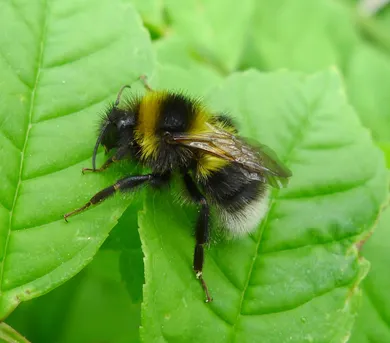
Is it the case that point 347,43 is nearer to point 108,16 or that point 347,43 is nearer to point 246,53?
point 246,53

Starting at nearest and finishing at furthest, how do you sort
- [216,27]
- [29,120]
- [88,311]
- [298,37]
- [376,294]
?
[29,120], [376,294], [88,311], [216,27], [298,37]

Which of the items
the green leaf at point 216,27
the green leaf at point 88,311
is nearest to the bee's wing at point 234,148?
the green leaf at point 88,311

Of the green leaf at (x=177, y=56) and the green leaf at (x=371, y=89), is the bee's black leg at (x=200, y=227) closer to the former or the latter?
the green leaf at (x=177, y=56)

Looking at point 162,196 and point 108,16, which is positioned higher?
point 108,16

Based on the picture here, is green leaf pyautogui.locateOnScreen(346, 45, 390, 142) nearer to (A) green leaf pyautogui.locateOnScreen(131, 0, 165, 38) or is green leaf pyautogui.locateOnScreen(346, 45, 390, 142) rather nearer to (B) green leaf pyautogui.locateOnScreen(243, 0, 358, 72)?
(B) green leaf pyautogui.locateOnScreen(243, 0, 358, 72)

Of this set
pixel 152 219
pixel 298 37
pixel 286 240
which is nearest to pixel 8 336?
pixel 152 219

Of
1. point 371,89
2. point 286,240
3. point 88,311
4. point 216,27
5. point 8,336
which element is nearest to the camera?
point 8,336

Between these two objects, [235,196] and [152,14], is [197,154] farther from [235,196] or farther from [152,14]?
[152,14]

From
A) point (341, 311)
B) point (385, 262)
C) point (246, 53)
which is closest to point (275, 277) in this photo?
point (341, 311)
